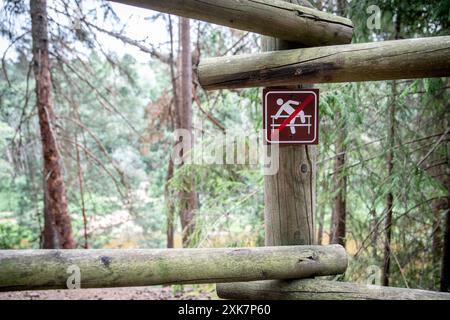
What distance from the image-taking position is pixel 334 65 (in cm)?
216

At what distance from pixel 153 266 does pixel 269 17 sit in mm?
1449

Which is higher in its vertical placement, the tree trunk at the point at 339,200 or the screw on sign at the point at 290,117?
the screw on sign at the point at 290,117

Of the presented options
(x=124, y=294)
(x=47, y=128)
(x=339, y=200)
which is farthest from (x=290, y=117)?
(x=124, y=294)

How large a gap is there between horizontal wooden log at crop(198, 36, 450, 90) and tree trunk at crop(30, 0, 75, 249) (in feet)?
15.5

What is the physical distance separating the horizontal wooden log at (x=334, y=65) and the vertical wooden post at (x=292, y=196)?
0.28 meters

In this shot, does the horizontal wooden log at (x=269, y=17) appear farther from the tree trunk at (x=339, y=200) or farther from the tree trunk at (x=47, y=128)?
the tree trunk at (x=47, y=128)

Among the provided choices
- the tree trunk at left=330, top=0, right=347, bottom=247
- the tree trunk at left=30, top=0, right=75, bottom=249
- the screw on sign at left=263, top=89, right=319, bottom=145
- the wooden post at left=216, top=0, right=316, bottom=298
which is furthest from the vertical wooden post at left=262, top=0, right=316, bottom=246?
the tree trunk at left=30, top=0, right=75, bottom=249

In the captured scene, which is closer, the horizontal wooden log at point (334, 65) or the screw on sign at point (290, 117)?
the horizontal wooden log at point (334, 65)

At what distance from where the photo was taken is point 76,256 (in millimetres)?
1983

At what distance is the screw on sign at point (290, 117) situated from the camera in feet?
7.93

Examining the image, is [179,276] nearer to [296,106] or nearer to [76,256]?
[76,256]

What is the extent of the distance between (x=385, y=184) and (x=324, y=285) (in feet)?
7.63

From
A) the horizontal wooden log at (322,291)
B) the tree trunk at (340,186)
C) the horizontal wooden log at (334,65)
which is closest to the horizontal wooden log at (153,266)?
the horizontal wooden log at (322,291)
